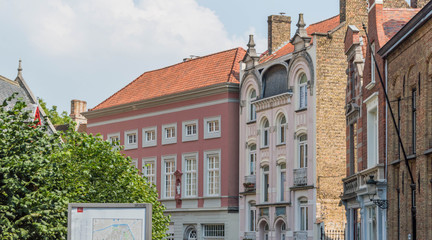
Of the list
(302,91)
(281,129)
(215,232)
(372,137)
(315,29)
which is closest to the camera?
(372,137)

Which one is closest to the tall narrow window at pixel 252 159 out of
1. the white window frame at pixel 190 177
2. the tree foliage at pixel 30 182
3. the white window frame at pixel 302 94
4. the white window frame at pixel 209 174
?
the white window frame at pixel 209 174

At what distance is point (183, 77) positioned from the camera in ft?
208

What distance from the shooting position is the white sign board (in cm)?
2339

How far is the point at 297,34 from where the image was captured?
51781 millimetres

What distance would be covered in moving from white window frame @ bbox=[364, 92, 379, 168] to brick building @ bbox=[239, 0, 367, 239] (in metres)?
9.35

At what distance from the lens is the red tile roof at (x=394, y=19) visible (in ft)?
120

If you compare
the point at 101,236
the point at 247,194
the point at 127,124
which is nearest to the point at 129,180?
the point at 101,236

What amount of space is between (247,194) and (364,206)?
62.1ft

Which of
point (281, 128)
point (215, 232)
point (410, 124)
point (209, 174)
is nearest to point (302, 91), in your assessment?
point (281, 128)

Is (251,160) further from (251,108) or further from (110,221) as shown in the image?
(110,221)

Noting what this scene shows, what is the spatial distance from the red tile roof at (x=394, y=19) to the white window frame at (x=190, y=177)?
2453cm

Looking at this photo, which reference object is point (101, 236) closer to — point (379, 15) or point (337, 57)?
point (379, 15)

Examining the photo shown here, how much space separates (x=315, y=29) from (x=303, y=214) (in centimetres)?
1191

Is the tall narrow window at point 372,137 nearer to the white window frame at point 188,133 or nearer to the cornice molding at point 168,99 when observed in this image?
the cornice molding at point 168,99
